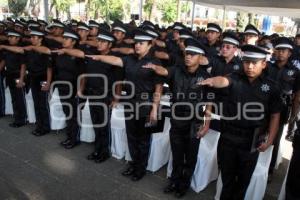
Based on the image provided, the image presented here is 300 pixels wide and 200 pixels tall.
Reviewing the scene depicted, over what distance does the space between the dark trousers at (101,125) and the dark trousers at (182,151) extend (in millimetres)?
1328

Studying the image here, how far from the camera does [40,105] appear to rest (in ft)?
19.6

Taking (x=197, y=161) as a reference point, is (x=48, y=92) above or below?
above

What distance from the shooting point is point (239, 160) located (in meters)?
3.58

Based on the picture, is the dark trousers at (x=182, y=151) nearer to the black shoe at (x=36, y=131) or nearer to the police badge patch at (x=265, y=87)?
the police badge patch at (x=265, y=87)

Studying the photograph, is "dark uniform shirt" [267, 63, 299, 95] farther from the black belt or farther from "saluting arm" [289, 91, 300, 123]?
the black belt

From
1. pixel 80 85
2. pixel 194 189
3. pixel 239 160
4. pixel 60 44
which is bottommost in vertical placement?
pixel 194 189

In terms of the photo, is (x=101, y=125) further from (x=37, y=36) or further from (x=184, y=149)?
(x=37, y=36)

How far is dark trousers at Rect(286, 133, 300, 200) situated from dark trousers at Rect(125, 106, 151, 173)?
190 cm

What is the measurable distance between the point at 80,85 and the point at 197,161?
7.39 ft

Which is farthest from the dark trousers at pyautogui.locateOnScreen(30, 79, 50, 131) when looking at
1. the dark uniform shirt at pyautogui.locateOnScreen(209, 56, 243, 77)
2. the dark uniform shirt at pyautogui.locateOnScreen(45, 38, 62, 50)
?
the dark uniform shirt at pyautogui.locateOnScreen(209, 56, 243, 77)

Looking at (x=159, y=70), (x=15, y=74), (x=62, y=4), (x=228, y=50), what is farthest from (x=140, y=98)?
(x=62, y=4)

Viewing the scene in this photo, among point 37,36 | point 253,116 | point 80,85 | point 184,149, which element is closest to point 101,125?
point 80,85

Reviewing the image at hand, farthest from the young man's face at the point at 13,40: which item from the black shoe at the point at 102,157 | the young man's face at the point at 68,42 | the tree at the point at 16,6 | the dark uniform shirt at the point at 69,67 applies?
the tree at the point at 16,6

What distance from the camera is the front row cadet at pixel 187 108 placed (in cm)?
385
